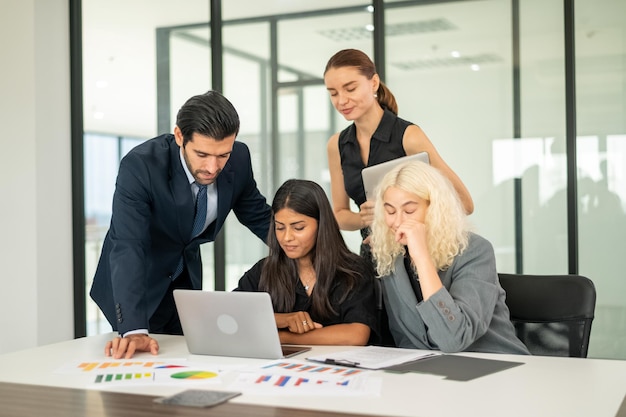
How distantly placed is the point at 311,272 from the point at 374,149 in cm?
70

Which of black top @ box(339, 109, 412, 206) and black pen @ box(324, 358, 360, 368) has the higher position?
black top @ box(339, 109, 412, 206)

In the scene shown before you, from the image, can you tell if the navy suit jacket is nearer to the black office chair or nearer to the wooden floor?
the wooden floor

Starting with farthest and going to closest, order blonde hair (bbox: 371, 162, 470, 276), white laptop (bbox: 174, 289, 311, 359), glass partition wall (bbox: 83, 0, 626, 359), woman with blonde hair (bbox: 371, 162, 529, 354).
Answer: glass partition wall (bbox: 83, 0, 626, 359), blonde hair (bbox: 371, 162, 470, 276), woman with blonde hair (bbox: 371, 162, 529, 354), white laptop (bbox: 174, 289, 311, 359)

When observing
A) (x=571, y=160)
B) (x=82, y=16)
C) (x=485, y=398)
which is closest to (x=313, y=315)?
(x=485, y=398)

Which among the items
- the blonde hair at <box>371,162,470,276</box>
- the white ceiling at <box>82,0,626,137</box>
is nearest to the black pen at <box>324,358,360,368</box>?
the blonde hair at <box>371,162,470,276</box>

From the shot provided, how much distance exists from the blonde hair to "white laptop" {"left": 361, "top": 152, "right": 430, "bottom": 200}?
0.16m

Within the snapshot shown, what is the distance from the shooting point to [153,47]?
5336 mm

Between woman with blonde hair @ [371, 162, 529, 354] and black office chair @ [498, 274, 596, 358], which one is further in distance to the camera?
black office chair @ [498, 274, 596, 358]

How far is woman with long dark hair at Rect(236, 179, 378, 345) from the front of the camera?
8.71 feet

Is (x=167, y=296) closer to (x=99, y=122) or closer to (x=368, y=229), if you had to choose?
(x=368, y=229)

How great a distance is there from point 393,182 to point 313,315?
525 mm

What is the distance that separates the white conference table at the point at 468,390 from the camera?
164cm

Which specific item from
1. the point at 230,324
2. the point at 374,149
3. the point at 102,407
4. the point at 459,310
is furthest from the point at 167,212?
the point at 102,407

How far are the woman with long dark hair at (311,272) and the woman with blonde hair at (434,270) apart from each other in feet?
0.37
